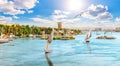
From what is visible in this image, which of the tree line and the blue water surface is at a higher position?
the tree line

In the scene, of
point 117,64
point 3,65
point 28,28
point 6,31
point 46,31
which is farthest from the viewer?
point 46,31

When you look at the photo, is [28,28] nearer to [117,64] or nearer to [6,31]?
[6,31]

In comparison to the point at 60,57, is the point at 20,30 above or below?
above

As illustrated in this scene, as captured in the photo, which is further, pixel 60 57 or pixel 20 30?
pixel 20 30

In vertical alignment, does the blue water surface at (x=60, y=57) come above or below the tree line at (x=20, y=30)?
below

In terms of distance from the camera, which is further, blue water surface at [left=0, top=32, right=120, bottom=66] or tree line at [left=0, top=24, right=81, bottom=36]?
tree line at [left=0, top=24, right=81, bottom=36]

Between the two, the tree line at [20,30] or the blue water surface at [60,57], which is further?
the tree line at [20,30]

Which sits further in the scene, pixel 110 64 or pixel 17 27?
pixel 17 27

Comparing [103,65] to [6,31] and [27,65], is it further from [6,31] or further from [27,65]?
[6,31]

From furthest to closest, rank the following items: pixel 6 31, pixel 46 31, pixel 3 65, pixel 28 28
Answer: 1. pixel 46 31
2. pixel 28 28
3. pixel 6 31
4. pixel 3 65

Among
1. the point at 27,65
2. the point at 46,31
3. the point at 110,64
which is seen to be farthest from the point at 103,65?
the point at 46,31

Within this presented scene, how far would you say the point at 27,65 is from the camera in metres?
8.58

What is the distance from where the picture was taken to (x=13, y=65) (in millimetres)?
8500

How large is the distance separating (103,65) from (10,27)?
73.9ft
